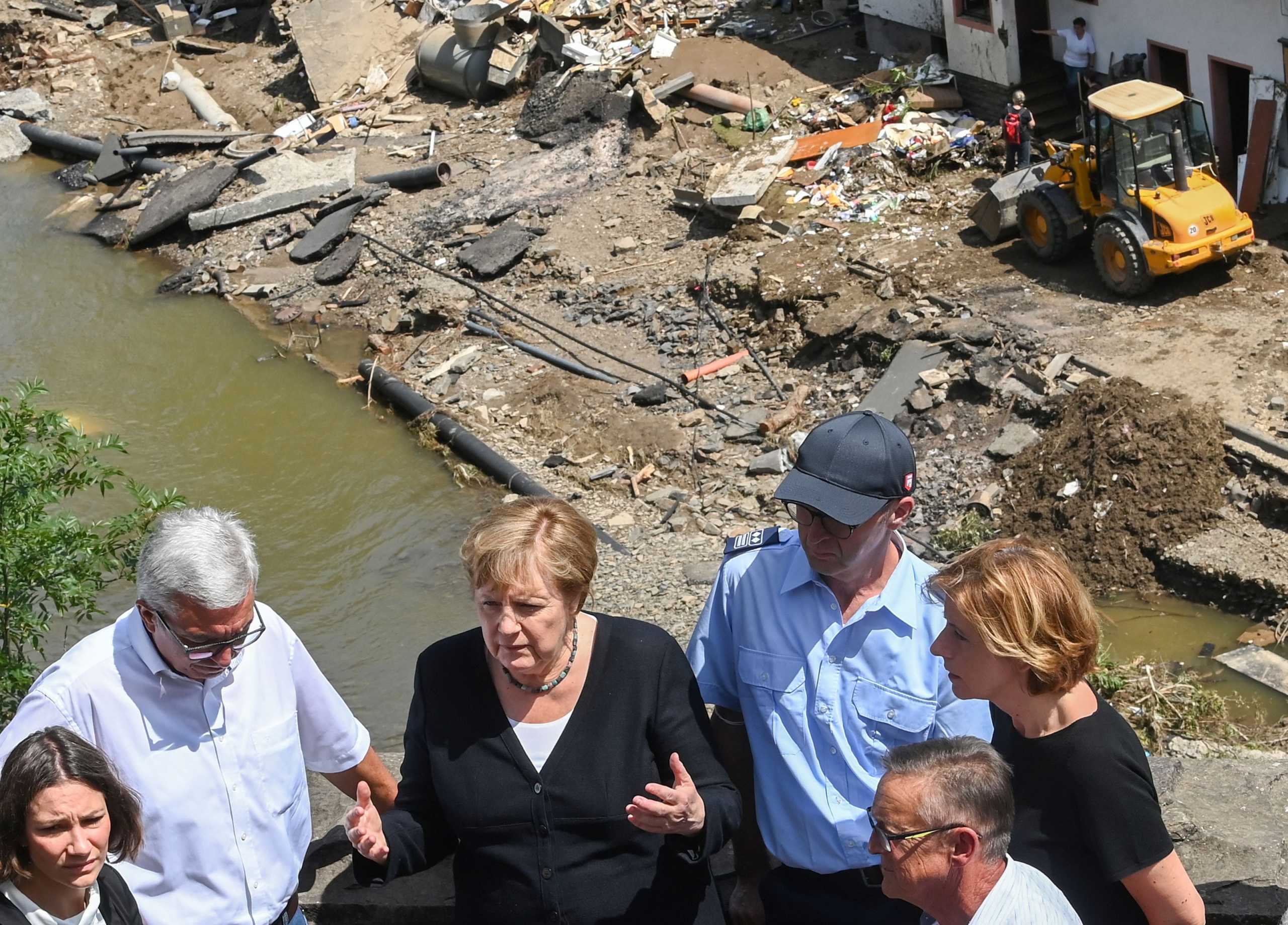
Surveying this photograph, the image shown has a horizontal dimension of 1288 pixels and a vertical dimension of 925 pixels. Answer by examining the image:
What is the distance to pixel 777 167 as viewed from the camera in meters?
15.8

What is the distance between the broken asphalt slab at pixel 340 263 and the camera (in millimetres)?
16594

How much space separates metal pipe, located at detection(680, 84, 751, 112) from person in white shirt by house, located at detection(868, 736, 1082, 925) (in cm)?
1622

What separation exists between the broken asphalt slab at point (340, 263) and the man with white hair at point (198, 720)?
13.9 metres

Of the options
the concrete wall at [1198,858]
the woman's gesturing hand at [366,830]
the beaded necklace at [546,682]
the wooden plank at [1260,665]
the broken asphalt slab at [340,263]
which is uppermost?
the beaded necklace at [546,682]

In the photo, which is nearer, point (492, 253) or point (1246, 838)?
point (1246, 838)

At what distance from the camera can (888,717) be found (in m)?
3.16

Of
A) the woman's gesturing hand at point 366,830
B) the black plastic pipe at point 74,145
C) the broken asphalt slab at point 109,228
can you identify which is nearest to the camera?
the woman's gesturing hand at point 366,830

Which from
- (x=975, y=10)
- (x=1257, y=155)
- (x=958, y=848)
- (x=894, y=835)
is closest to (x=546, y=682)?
(x=894, y=835)

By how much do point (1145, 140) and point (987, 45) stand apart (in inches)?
219

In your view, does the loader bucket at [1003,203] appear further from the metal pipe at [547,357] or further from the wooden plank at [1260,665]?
the wooden plank at [1260,665]

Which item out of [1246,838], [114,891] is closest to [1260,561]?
[1246,838]

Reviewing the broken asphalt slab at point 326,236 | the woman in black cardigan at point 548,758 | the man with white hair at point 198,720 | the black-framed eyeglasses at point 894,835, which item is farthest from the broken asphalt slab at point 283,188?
the black-framed eyeglasses at point 894,835

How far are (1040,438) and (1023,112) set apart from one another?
5.80 metres

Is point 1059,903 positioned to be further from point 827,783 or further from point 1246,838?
point 1246,838
